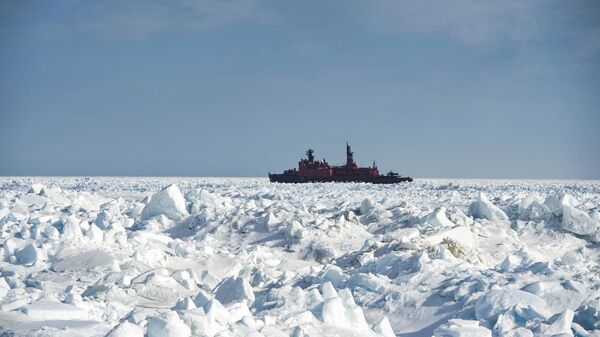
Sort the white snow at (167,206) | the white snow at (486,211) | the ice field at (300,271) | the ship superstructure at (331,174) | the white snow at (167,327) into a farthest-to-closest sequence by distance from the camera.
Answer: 1. the ship superstructure at (331,174)
2. the white snow at (167,206)
3. the white snow at (486,211)
4. the ice field at (300,271)
5. the white snow at (167,327)

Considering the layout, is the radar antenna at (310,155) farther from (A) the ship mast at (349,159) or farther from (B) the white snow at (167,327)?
(B) the white snow at (167,327)

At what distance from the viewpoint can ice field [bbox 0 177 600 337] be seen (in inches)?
177

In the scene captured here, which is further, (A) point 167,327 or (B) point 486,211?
(B) point 486,211

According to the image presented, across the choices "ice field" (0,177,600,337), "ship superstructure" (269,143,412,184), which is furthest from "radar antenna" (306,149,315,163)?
"ice field" (0,177,600,337)

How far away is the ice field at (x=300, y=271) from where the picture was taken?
4.48 metres

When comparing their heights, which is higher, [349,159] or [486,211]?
[349,159]

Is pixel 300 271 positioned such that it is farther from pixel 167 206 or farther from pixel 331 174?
pixel 331 174

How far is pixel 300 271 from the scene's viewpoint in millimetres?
7836

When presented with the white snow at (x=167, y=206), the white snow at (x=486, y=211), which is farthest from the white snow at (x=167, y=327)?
the white snow at (x=167, y=206)

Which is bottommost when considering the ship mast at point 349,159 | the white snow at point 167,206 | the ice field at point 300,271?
the ice field at point 300,271

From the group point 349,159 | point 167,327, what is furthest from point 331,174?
point 167,327

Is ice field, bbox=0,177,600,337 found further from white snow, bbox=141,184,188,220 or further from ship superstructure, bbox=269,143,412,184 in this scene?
ship superstructure, bbox=269,143,412,184

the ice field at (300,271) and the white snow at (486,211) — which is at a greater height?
the white snow at (486,211)

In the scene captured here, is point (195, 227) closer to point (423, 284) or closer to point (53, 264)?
point (53, 264)
